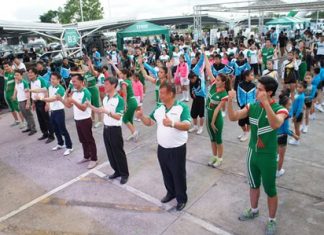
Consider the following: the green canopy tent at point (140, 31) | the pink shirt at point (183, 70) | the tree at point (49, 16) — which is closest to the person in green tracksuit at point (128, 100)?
the pink shirt at point (183, 70)

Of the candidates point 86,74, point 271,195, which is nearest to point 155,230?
point 271,195

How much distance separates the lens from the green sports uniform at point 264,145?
3.29m

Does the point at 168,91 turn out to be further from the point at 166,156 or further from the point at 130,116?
the point at 130,116

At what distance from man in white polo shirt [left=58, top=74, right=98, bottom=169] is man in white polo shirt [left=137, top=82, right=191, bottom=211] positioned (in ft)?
5.86

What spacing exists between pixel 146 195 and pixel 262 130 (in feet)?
7.32

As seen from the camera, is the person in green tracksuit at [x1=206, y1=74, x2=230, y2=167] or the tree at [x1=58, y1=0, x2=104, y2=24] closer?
the person in green tracksuit at [x1=206, y1=74, x2=230, y2=167]

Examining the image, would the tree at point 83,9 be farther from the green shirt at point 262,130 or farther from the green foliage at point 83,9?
the green shirt at point 262,130

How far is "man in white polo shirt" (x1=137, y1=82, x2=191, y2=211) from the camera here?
378cm

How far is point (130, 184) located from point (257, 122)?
262 centimetres

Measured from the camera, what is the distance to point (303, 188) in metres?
4.64

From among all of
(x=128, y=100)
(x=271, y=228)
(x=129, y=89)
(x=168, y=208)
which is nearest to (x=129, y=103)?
(x=128, y=100)

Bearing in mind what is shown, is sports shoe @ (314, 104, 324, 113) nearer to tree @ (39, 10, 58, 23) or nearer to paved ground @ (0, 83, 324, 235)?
paved ground @ (0, 83, 324, 235)

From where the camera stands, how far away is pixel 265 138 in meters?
3.33

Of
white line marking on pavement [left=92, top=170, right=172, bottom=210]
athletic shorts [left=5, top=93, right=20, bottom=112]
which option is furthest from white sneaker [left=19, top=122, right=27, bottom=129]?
white line marking on pavement [left=92, top=170, right=172, bottom=210]
